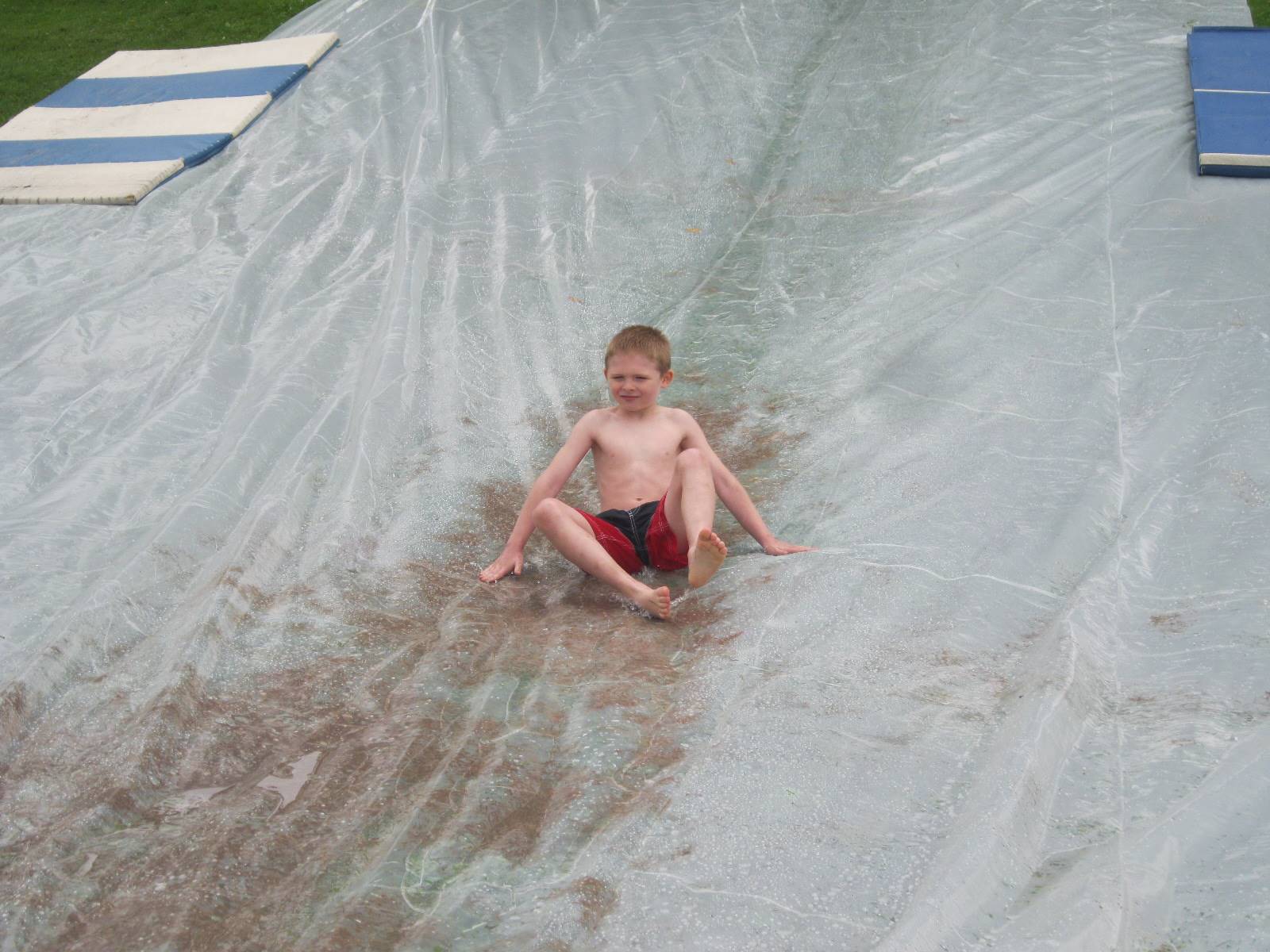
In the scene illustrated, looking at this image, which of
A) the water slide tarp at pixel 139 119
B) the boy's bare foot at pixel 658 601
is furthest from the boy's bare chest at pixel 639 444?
the water slide tarp at pixel 139 119

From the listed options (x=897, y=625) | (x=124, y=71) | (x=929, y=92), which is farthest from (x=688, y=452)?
(x=124, y=71)

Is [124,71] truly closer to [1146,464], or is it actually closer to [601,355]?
[601,355]

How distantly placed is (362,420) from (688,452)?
1055mm

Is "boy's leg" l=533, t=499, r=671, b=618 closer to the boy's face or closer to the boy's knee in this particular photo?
the boy's knee

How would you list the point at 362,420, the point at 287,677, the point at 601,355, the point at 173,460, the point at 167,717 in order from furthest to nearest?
the point at 601,355 < the point at 362,420 < the point at 173,460 < the point at 287,677 < the point at 167,717

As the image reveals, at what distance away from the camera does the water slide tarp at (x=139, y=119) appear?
16.3 ft

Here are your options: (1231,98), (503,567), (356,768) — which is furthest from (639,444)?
(1231,98)

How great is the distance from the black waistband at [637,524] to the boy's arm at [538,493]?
17cm

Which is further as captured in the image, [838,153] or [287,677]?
[838,153]

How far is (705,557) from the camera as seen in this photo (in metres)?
2.65

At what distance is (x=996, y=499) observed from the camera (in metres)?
2.85

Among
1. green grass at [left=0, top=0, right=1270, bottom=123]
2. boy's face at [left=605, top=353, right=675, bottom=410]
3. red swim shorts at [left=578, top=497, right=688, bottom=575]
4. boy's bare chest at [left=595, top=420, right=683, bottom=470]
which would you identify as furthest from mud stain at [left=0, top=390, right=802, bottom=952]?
green grass at [left=0, top=0, right=1270, bottom=123]

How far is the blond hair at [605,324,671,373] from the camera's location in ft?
10.3

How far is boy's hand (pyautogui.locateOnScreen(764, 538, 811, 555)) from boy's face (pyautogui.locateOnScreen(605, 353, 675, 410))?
1.77 ft
